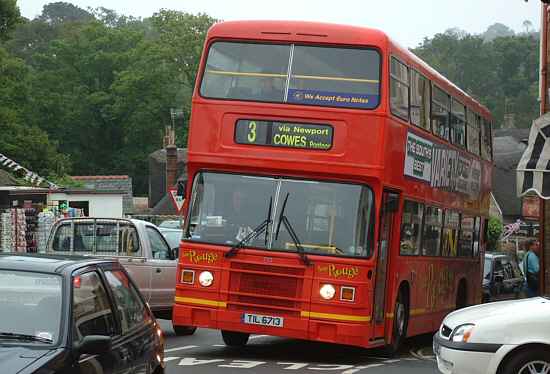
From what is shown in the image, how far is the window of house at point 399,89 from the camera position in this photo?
52.8ft

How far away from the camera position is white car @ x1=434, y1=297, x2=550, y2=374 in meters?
11.3

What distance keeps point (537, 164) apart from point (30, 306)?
12038mm

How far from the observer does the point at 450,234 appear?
20.8m

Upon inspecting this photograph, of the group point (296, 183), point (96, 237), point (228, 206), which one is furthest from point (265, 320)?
point (96, 237)

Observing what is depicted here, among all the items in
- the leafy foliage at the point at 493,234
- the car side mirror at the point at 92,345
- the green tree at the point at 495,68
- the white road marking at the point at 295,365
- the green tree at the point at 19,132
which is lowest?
the white road marking at the point at 295,365

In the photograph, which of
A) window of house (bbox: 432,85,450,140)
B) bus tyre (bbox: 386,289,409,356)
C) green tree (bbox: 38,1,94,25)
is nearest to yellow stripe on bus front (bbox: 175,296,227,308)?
bus tyre (bbox: 386,289,409,356)

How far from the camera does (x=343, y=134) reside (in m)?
15.7

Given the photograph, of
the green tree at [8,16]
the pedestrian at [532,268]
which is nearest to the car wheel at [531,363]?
the pedestrian at [532,268]

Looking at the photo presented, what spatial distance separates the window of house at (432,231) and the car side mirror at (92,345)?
11849 mm

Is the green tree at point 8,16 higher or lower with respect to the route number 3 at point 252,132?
higher

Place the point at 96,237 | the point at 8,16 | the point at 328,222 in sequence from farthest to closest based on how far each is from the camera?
1. the point at 8,16
2. the point at 96,237
3. the point at 328,222

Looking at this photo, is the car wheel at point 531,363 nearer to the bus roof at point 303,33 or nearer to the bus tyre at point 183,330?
the bus roof at point 303,33

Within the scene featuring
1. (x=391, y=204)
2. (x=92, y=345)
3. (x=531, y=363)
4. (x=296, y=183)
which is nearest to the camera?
(x=92, y=345)

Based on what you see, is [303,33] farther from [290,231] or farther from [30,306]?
[30,306]
